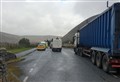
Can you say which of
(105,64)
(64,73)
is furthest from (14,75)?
(105,64)

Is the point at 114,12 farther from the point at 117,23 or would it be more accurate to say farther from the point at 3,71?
the point at 3,71

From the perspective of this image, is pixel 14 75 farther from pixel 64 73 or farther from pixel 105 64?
pixel 105 64

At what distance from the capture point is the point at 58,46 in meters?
60.4

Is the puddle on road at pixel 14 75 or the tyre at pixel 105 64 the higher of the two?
the tyre at pixel 105 64

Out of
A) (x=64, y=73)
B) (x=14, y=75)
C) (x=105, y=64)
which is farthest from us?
(x=105, y=64)

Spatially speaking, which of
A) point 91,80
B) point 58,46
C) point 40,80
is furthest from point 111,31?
point 58,46

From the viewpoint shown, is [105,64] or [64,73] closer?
[64,73]

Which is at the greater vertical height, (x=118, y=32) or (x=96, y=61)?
(x=118, y=32)

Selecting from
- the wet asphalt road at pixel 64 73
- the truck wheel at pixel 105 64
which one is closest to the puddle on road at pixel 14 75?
the wet asphalt road at pixel 64 73

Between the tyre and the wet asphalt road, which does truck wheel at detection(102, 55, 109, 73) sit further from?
the wet asphalt road

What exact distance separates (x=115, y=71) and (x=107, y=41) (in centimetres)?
198

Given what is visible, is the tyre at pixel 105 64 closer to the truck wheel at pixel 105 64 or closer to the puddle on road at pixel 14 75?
the truck wheel at pixel 105 64

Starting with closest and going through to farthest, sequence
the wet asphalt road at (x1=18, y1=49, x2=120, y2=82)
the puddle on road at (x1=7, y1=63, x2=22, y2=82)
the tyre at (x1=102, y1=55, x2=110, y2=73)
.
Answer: the puddle on road at (x1=7, y1=63, x2=22, y2=82) → the wet asphalt road at (x1=18, y1=49, x2=120, y2=82) → the tyre at (x1=102, y1=55, x2=110, y2=73)

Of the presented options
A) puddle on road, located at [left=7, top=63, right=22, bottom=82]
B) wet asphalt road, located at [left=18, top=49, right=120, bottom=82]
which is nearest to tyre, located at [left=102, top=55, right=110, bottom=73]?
wet asphalt road, located at [left=18, top=49, right=120, bottom=82]
